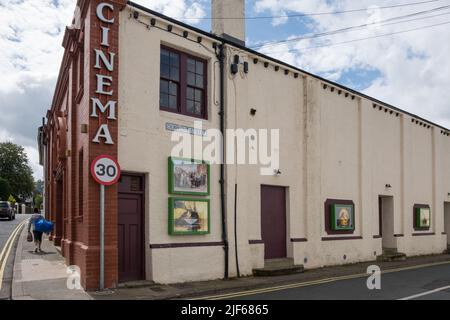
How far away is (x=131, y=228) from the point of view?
12133 mm

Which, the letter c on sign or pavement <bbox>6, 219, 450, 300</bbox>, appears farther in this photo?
the letter c on sign

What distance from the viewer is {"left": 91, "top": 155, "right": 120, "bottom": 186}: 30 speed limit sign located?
1092 centimetres

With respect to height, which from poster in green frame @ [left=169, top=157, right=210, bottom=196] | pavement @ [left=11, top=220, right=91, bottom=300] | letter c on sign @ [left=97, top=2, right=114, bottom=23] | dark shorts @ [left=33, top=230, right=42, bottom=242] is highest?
letter c on sign @ [left=97, top=2, right=114, bottom=23]

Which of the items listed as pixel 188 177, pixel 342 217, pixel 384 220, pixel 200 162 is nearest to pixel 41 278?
pixel 188 177

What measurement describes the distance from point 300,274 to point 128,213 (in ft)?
19.6

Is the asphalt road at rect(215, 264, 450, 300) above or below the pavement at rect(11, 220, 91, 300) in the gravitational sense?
below

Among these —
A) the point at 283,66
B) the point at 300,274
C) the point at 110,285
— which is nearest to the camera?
the point at 110,285

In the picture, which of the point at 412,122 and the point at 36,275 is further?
the point at 412,122

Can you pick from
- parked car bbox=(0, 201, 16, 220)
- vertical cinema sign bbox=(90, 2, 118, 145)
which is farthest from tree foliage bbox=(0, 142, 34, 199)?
vertical cinema sign bbox=(90, 2, 118, 145)

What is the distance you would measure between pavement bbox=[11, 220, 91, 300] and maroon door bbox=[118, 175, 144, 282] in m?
1.47

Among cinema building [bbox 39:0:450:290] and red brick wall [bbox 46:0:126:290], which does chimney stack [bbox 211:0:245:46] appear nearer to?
cinema building [bbox 39:0:450:290]

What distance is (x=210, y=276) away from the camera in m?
13.3
